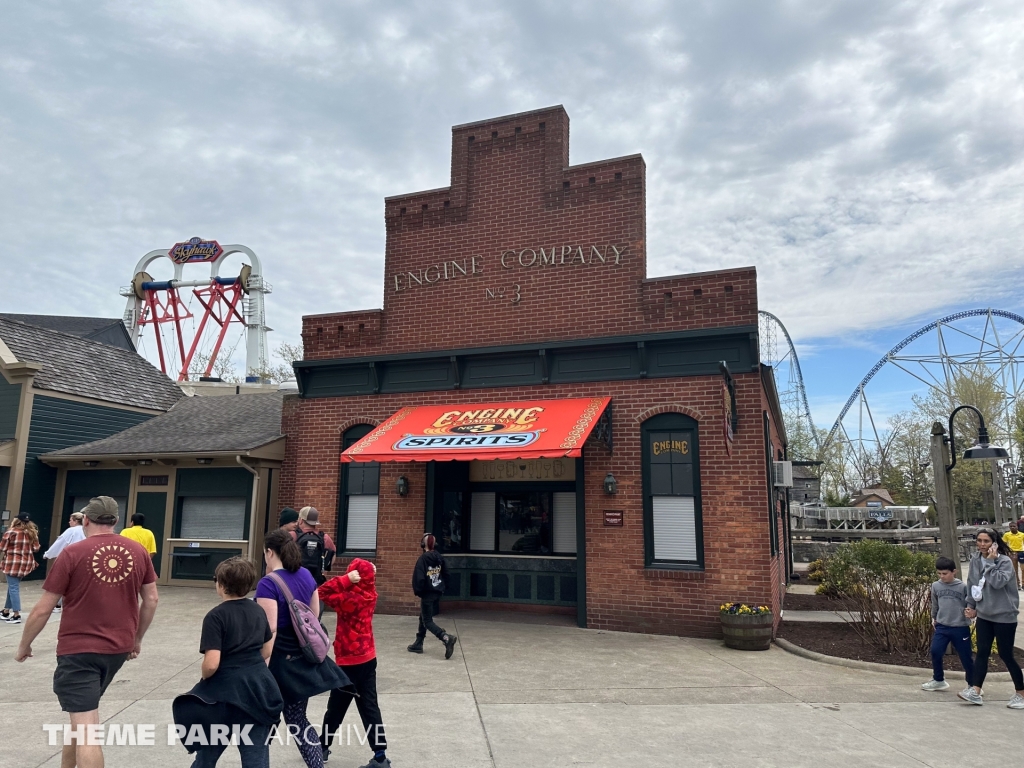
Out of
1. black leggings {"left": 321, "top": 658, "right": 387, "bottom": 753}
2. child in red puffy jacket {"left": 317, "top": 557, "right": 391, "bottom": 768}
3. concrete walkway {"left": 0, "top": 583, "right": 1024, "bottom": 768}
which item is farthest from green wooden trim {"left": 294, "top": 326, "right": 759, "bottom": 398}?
black leggings {"left": 321, "top": 658, "right": 387, "bottom": 753}

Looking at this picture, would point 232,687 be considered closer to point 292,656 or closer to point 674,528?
point 292,656

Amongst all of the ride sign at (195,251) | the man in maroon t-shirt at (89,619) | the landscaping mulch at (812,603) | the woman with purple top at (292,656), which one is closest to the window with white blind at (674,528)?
the landscaping mulch at (812,603)

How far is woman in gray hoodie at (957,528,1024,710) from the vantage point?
22.5 ft

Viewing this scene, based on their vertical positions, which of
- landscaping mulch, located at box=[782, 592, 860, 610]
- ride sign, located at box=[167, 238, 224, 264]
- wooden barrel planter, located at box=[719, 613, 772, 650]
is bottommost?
landscaping mulch, located at box=[782, 592, 860, 610]

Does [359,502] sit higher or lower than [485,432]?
lower

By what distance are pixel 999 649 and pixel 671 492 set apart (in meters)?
4.71

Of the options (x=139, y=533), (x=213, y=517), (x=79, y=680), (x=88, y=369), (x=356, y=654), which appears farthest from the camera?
(x=88, y=369)

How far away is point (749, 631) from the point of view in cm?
950

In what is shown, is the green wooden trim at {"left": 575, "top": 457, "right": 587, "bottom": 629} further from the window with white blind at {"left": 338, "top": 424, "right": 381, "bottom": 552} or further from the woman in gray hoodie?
the woman in gray hoodie

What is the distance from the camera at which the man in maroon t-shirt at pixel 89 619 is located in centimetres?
414

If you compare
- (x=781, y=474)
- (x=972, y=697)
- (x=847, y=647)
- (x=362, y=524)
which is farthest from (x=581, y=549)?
(x=781, y=474)

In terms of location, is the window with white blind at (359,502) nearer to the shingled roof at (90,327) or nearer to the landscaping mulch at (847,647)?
the landscaping mulch at (847,647)

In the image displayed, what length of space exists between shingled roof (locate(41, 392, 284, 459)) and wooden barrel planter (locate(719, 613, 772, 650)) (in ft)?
31.9

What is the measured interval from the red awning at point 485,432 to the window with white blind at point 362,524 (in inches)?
66.0
